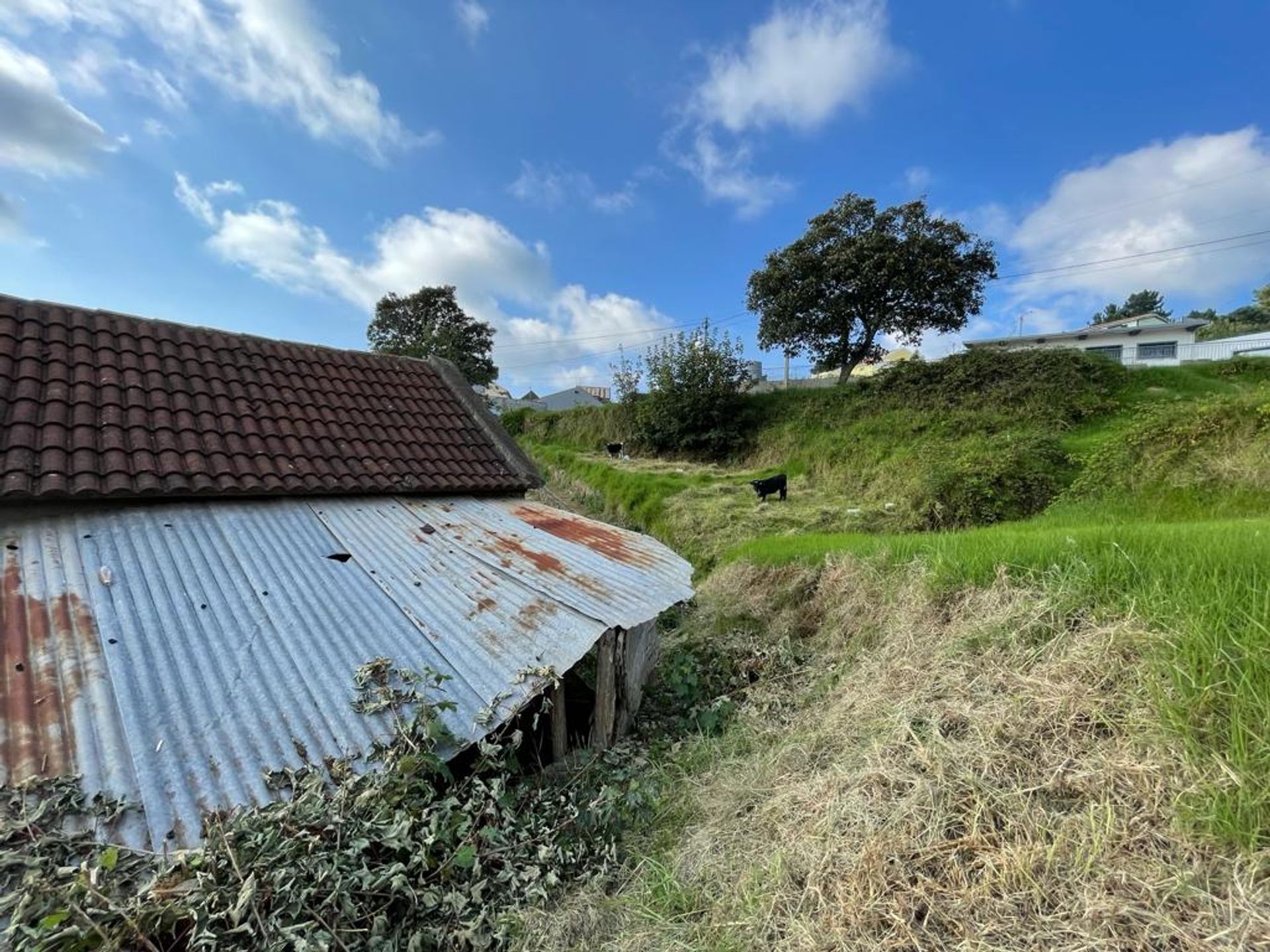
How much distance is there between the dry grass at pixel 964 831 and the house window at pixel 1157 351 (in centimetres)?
3760

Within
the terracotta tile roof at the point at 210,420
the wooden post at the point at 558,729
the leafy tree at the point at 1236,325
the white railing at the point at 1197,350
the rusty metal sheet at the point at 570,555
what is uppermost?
the leafy tree at the point at 1236,325

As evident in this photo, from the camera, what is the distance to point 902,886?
208cm

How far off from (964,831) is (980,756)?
36 centimetres

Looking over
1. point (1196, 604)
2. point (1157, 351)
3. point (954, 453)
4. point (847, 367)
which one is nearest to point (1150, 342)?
point (1157, 351)

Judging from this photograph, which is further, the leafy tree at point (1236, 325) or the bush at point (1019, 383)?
the leafy tree at point (1236, 325)

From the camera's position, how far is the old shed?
97.9 inches

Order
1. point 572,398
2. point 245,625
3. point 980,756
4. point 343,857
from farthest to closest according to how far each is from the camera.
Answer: point 572,398 → point 245,625 → point 980,756 → point 343,857

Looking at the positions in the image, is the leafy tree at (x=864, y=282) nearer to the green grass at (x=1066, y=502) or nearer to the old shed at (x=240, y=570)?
the green grass at (x=1066, y=502)

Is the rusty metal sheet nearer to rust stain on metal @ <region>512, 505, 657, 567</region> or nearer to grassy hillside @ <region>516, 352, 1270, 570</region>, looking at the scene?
rust stain on metal @ <region>512, 505, 657, 567</region>

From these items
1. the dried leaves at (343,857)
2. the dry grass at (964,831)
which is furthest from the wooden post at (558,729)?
the dry grass at (964,831)

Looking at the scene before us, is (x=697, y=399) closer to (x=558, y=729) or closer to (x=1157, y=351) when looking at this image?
(x=558, y=729)

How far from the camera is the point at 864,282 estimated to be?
734 inches

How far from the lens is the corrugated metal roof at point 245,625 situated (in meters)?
2.35

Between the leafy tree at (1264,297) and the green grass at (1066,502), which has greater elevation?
the leafy tree at (1264,297)
